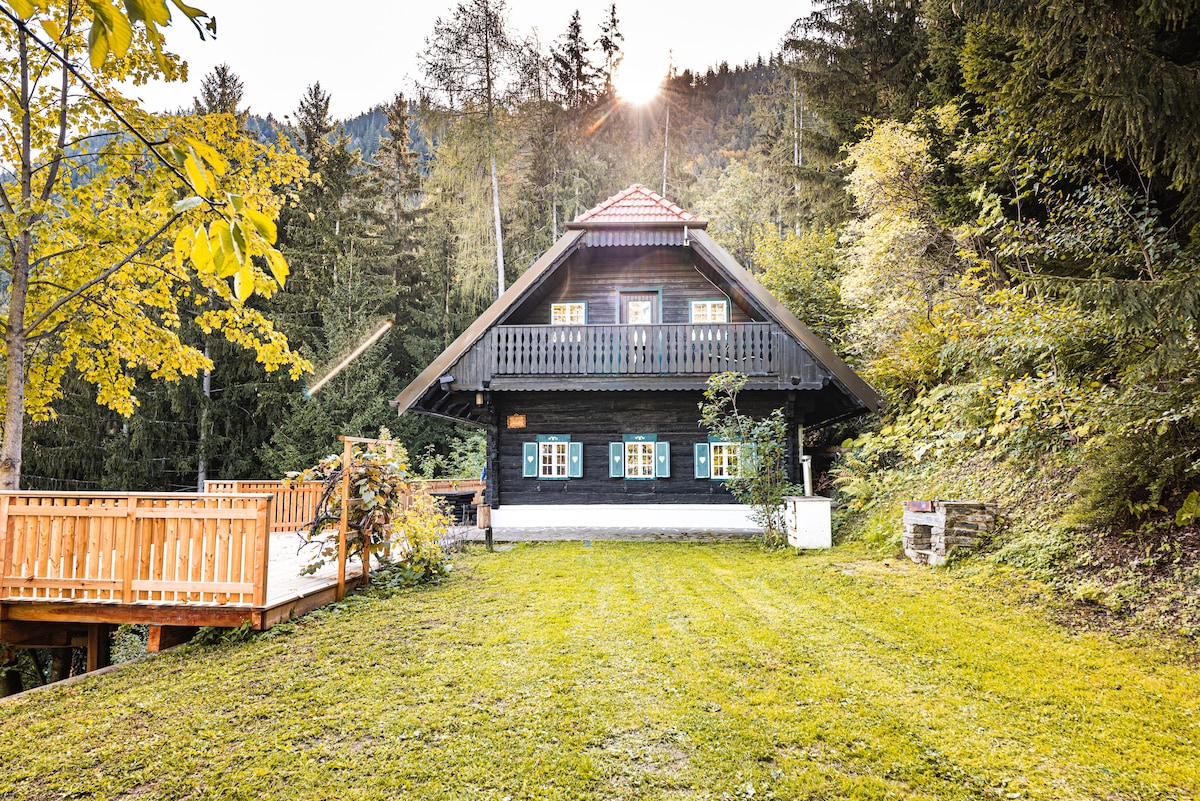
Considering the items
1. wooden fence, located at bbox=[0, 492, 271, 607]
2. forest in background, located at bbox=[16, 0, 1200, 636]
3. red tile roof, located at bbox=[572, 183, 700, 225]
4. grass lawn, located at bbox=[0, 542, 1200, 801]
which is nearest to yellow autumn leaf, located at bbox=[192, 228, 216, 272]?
grass lawn, located at bbox=[0, 542, 1200, 801]

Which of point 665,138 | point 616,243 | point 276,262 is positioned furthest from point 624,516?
point 665,138

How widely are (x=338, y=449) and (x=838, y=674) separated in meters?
19.2

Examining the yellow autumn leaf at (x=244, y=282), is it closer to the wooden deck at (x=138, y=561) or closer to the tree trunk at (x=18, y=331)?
the wooden deck at (x=138, y=561)

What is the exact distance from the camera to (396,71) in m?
19.8

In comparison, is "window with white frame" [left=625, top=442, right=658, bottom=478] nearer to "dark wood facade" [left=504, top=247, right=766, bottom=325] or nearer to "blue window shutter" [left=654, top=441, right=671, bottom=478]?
"blue window shutter" [left=654, top=441, right=671, bottom=478]

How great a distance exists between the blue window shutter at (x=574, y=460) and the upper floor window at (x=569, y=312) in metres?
2.79

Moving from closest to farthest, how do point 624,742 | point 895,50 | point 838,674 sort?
point 624,742, point 838,674, point 895,50

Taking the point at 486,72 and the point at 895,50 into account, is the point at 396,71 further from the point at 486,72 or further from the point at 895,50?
the point at 895,50

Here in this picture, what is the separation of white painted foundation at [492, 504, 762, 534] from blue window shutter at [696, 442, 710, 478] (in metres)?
0.68

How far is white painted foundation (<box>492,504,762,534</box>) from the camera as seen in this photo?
1315cm

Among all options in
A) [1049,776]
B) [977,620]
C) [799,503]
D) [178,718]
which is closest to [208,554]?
[178,718]

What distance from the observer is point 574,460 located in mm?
13695

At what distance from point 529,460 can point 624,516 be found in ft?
7.96

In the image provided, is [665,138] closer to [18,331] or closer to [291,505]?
[291,505]
